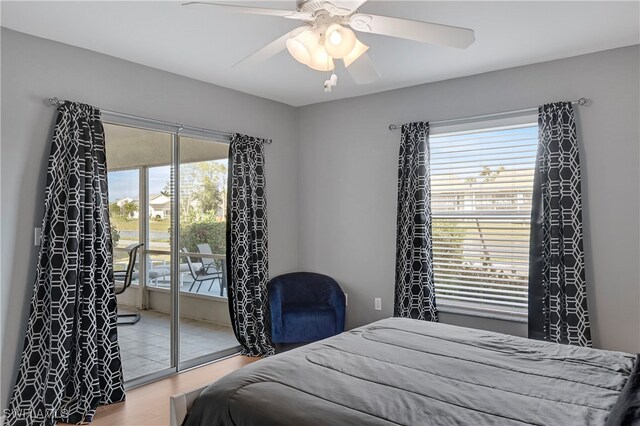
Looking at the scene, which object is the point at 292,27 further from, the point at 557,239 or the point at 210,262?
the point at 557,239

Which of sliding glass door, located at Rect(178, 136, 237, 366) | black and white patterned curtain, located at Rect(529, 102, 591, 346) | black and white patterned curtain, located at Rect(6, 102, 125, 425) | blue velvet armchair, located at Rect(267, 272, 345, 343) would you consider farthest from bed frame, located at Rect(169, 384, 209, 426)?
black and white patterned curtain, located at Rect(529, 102, 591, 346)

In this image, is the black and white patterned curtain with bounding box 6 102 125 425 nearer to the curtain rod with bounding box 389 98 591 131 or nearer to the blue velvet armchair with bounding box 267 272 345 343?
the blue velvet armchair with bounding box 267 272 345 343

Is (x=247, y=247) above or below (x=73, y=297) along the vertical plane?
above

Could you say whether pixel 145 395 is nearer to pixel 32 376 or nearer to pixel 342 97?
pixel 32 376

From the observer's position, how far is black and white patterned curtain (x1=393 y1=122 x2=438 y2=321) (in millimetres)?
4047

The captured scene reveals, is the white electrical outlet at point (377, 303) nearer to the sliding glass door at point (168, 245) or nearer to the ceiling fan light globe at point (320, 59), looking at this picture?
the sliding glass door at point (168, 245)

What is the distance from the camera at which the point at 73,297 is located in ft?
9.98

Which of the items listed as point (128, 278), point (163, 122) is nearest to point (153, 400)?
point (128, 278)

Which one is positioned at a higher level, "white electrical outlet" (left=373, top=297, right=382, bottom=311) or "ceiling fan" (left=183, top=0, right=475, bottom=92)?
"ceiling fan" (left=183, top=0, right=475, bottom=92)

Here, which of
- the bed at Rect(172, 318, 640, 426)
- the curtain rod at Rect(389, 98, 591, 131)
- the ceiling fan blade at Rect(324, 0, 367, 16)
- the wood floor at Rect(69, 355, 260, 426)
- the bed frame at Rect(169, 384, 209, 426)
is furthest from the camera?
the curtain rod at Rect(389, 98, 591, 131)

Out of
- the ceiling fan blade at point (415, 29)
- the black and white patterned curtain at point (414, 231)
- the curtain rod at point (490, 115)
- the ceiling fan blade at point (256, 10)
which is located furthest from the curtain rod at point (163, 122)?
the ceiling fan blade at point (415, 29)

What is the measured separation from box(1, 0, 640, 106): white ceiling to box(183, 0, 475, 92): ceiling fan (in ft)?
1.90

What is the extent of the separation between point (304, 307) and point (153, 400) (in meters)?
1.58

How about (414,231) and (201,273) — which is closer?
(414,231)
